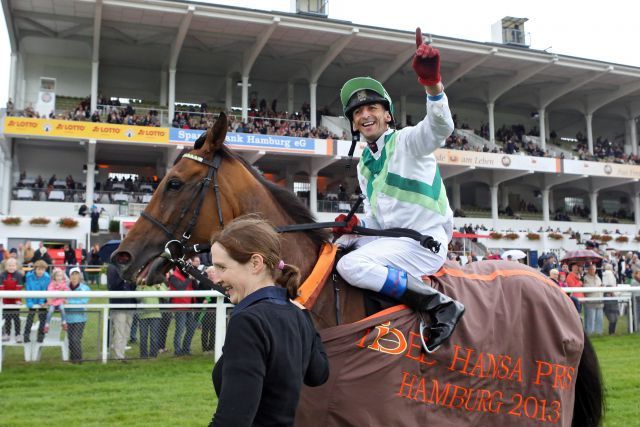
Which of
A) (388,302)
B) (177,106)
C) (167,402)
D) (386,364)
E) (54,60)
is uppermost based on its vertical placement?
(54,60)

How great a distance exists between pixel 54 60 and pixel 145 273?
28.3m

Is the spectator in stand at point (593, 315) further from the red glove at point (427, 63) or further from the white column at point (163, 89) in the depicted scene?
the white column at point (163, 89)

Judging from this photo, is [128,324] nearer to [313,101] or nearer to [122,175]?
[313,101]

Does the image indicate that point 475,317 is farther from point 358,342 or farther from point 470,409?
point 358,342

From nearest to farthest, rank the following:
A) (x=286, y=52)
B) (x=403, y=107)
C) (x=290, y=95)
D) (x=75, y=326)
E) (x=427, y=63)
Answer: (x=427, y=63) → (x=75, y=326) → (x=286, y=52) → (x=290, y=95) → (x=403, y=107)

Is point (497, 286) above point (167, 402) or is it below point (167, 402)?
above

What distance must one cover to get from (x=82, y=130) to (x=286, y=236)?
2190 centimetres

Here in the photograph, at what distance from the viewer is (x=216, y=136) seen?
275 cm

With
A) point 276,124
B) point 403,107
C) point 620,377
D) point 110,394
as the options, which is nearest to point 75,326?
point 110,394

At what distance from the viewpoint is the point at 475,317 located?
2.59 meters

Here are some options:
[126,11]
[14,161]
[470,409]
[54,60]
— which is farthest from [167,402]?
[54,60]

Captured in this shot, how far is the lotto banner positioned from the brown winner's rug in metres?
21.3

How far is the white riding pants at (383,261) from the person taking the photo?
7.73ft

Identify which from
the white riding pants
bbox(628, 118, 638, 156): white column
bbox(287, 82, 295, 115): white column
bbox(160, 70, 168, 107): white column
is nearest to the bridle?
the white riding pants
